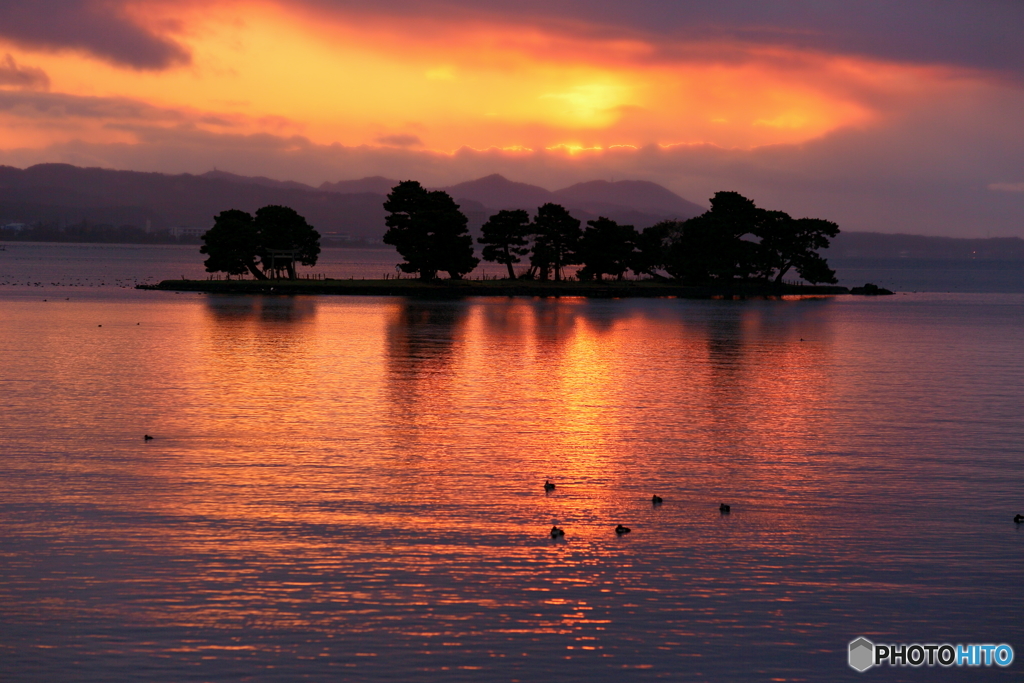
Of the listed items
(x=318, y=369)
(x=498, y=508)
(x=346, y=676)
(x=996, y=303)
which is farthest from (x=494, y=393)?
(x=996, y=303)

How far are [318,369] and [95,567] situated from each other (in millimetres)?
32212

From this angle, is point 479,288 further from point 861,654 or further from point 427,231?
point 861,654

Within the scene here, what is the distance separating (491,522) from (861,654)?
8.86 metres

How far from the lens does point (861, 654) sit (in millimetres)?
14695

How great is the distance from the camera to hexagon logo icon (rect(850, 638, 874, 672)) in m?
14.4

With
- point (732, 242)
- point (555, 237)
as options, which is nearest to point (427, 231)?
point (555, 237)

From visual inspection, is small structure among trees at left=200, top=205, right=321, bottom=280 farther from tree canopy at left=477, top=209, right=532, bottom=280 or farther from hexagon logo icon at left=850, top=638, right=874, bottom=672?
hexagon logo icon at left=850, top=638, right=874, bottom=672

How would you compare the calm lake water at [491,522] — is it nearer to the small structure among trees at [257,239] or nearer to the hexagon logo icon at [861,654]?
the hexagon logo icon at [861,654]

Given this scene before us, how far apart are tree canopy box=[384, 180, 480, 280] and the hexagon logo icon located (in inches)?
4836

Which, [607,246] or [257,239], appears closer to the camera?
[257,239]

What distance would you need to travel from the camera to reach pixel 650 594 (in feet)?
55.8

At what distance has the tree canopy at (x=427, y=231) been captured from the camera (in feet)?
449

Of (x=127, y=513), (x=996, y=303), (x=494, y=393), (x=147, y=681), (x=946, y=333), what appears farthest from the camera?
(x=996, y=303)

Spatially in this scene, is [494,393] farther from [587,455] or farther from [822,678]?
[822,678]
